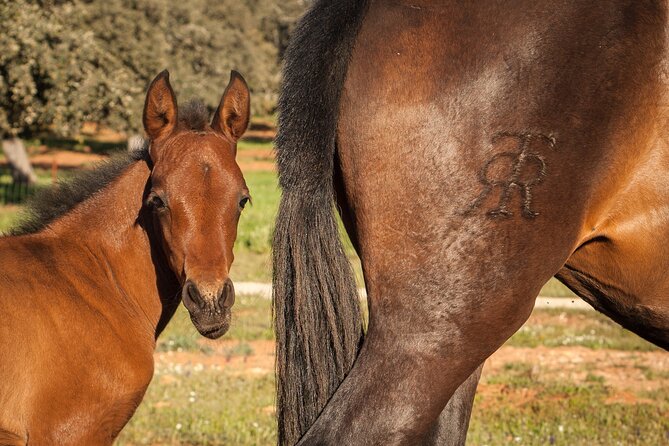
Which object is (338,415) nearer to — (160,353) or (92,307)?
(92,307)

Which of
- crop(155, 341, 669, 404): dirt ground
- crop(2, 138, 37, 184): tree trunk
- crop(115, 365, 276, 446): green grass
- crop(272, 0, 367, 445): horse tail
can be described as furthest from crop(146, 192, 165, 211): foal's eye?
crop(2, 138, 37, 184): tree trunk

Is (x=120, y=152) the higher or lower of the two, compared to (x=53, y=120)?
higher

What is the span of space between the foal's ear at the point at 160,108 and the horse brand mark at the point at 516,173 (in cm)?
180

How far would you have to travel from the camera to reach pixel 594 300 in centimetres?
286

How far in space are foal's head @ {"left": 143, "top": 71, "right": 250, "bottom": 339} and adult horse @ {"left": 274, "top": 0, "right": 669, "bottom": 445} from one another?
0.93 meters

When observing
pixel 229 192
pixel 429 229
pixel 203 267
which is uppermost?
pixel 429 229

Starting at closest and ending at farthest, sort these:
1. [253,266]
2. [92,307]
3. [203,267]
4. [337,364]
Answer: [337,364]
[203,267]
[92,307]
[253,266]

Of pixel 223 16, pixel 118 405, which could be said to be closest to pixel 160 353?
pixel 118 405

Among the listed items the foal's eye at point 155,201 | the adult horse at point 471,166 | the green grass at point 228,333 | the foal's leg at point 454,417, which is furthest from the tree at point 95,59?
the adult horse at point 471,166

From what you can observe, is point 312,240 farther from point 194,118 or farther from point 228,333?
point 228,333

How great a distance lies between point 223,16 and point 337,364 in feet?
116

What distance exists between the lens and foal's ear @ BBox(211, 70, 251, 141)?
3.91 metres

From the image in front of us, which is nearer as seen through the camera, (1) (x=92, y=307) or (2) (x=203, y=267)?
(2) (x=203, y=267)

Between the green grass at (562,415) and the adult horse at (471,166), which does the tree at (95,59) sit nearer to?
the green grass at (562,415)
